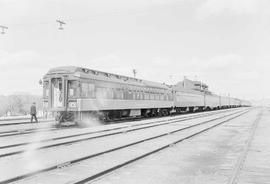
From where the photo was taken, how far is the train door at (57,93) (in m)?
21.8

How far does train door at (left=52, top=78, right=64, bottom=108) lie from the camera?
2181 centimetres

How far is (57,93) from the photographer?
2209cm

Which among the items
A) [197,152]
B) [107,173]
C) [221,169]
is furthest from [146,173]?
[197,152]

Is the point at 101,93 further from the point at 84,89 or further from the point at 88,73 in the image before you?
the point at 84,89

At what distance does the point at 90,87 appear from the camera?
898 inches

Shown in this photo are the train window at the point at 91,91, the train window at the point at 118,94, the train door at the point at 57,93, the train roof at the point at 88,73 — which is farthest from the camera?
the train window at the point at 118,94

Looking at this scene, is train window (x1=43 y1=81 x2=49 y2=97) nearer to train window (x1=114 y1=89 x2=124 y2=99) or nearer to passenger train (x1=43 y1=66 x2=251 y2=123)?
passenger train (x1=43 y1=66 x2=251 y2=123)

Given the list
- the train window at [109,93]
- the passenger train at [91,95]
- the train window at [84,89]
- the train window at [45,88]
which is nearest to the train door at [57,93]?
the passenger train at [91,95]

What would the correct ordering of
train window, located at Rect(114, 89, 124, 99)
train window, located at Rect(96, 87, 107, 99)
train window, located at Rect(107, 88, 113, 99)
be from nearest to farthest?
train window, located at Rect(96, 87, 107, 99)
train window, located at Rect(107, 88, 113, 99)
train window, located at Rect(114, 89, 124, 99)

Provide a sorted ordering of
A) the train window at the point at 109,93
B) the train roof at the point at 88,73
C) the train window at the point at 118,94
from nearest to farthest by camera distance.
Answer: the train roof at the point at 88,73 → the train window at the point at 109,93 → the train window at the point at 118,94

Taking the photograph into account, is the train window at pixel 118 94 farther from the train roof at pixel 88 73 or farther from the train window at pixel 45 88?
the train window at pixel 45 88

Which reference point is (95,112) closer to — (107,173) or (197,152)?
(197,152)

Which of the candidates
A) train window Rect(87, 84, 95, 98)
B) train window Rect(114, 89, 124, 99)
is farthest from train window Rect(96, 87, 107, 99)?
train window Rect(114, 89, 124, 99)

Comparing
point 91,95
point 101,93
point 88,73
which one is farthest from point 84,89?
point 101,93
